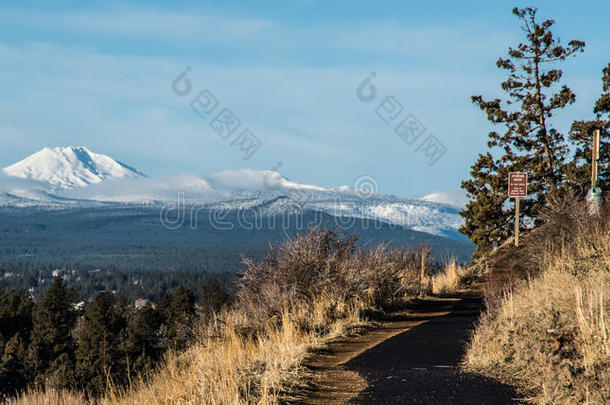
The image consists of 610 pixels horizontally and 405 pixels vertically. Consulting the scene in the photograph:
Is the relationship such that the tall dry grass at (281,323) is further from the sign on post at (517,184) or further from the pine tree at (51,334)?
the pine tree at (51,334)

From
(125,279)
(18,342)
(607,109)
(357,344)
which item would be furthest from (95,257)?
(357,344)

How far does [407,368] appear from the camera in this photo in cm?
795

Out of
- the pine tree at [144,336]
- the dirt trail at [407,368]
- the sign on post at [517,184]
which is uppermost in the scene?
the sign on post at [517,184]

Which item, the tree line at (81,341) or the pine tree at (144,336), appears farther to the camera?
the pine tree at (144,336)

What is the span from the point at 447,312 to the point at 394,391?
298 inches

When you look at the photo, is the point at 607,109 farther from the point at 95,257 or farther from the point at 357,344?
the point at 95,257

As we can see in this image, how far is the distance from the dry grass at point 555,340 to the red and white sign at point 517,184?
12186mm

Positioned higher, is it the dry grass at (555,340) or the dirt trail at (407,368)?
the dry grass at (555,340)

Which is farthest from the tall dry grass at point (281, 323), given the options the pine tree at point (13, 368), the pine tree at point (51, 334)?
the pine tree at point (51, 334)

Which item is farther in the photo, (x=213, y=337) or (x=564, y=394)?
(x=213, y=337)

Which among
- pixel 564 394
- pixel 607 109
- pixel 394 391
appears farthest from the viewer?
pixel 607 109

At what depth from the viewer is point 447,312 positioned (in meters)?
13.8

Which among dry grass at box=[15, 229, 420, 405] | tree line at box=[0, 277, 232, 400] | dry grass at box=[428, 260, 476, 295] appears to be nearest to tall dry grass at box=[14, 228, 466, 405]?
dry grass at box=[15, 229, 420, 405]

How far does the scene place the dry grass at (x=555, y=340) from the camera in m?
5.83
